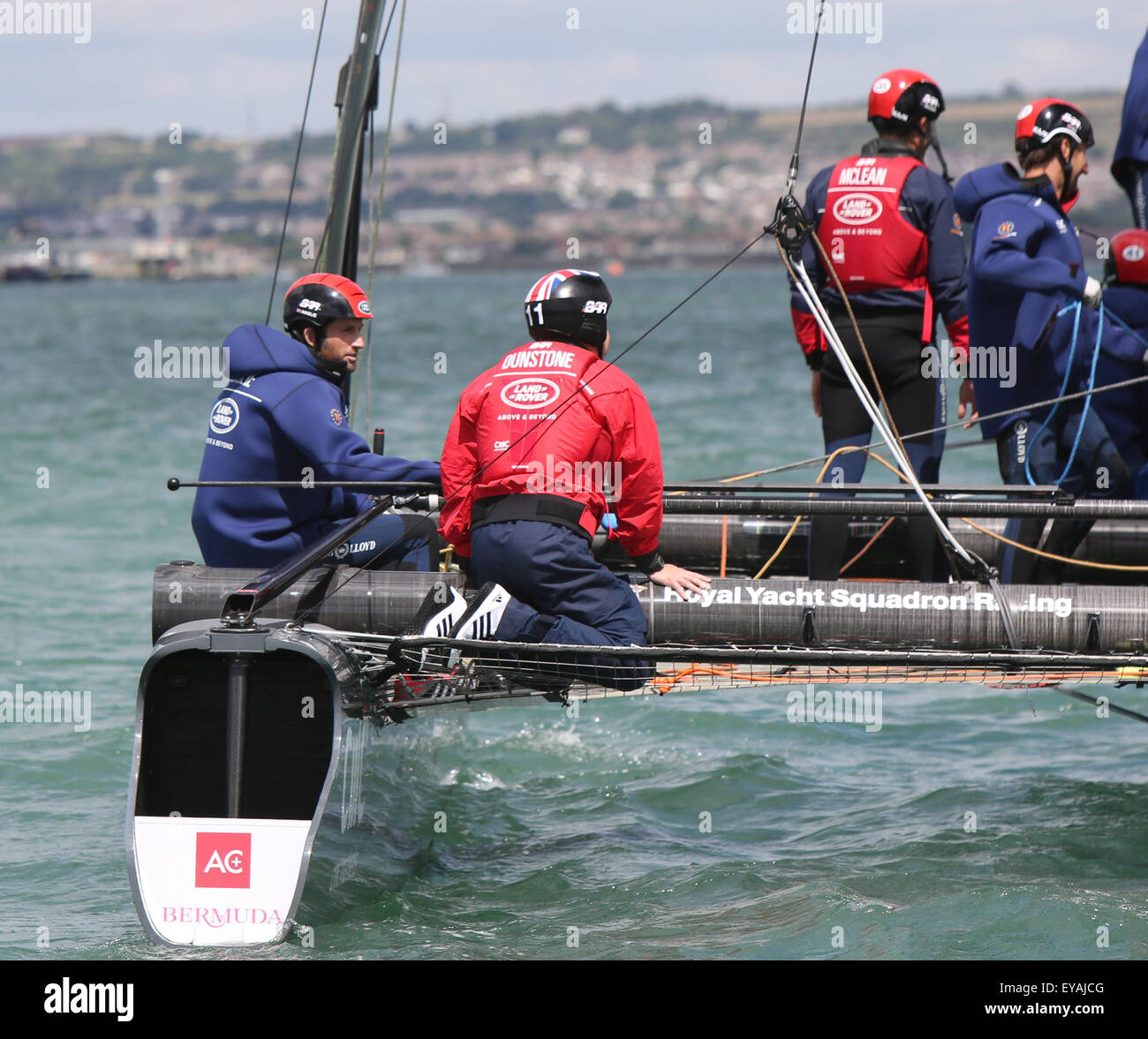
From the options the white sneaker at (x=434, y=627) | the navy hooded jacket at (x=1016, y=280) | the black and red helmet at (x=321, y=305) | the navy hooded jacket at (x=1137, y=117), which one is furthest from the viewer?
the navy hooded jacket at (x=1137, y=117)

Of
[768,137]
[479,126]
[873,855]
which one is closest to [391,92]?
[873,855]

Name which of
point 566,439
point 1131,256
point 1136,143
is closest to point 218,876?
point 566,439

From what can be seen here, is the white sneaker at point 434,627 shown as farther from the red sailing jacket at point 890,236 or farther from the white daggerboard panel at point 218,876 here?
the red sailing jacket at point 890,236

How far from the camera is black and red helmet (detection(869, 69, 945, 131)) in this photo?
19.9ft

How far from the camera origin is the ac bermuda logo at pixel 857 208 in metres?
6.05

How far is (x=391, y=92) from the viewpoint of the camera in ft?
23.8

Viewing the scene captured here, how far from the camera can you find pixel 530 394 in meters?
4.81

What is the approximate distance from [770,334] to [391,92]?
36.3m

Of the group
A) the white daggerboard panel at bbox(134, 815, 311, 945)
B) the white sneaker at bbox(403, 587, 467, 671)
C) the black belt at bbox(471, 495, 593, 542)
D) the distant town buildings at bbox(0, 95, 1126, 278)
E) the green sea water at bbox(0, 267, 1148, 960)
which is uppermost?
the distant town buildings at bbox(0, 95, 1126, 278)

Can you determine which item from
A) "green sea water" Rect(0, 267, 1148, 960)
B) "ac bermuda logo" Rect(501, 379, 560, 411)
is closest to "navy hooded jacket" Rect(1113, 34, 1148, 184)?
"green sea water" Rect(0, 267, 1148, 960)

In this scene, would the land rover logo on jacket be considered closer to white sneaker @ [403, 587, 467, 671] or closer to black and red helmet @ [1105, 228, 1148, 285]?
white sneaker @ [403, 587, 467, 671]

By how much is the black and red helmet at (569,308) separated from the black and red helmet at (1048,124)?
178 centimetres

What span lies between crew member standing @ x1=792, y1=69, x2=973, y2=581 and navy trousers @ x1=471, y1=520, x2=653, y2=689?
1431 mm

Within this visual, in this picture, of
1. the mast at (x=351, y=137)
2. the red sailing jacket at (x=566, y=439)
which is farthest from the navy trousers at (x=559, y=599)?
the mast at (x=351, y=137)
